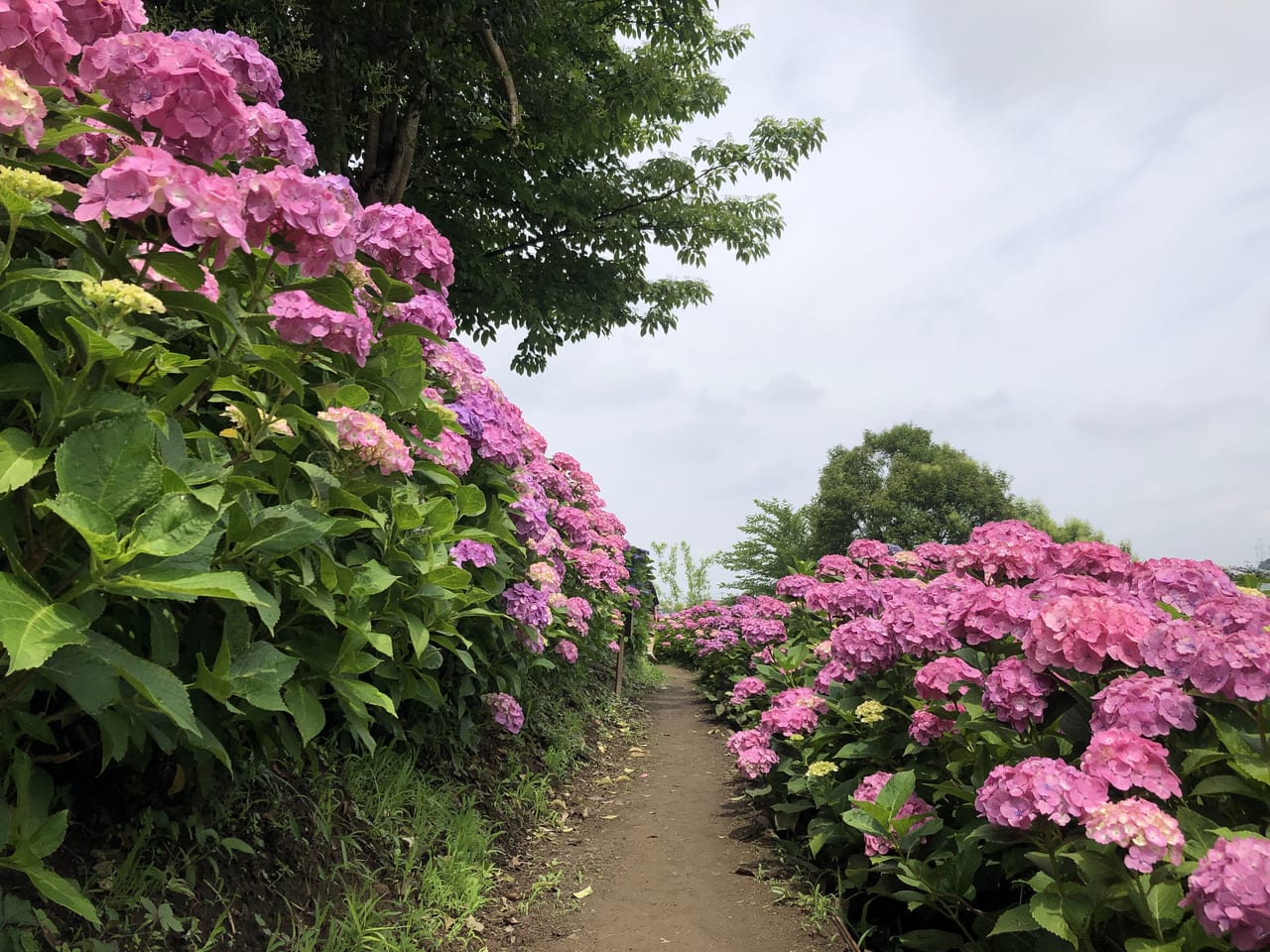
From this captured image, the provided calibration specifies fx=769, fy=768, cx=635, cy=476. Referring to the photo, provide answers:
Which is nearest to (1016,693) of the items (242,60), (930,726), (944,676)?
(944,676)

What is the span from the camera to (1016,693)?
8.17 feet

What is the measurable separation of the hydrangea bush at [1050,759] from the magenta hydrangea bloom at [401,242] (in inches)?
92.0

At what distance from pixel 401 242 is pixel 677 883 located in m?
3.19

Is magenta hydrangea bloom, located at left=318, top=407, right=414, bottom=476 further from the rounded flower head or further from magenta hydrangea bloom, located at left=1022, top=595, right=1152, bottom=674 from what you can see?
magenta hydrangea bloom, located at left=1022, top=595, right=1152, bottom=674

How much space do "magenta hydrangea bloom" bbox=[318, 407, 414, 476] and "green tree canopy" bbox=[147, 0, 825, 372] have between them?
5.52 meters

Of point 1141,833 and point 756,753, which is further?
point 756,753

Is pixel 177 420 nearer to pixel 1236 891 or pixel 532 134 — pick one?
pixel 1236 891

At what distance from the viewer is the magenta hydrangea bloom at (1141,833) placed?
1812 millimetres

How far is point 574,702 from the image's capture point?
261 inches

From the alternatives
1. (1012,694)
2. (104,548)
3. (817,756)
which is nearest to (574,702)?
(817,756)

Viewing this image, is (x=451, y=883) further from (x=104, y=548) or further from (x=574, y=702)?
(x=574, y=702)

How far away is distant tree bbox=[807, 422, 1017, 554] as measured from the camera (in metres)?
29.5

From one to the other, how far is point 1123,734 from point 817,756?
6.95 feet

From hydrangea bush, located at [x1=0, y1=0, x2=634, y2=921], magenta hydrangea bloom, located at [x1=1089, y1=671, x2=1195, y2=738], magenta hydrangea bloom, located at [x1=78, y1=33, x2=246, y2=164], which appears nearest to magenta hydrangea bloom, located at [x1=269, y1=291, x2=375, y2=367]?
hydrangea bush, located at [x1=0, y1=0, x2=634, y2=921]
